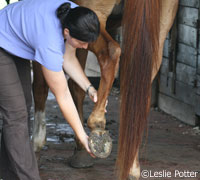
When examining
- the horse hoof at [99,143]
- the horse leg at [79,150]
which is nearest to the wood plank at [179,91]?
the horse leg at [79,150]

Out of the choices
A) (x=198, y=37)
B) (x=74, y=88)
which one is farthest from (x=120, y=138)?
(x=198, y=37)

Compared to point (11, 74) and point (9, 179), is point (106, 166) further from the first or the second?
point (11, 74)

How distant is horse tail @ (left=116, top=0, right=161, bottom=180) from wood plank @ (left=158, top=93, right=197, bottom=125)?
2.14m

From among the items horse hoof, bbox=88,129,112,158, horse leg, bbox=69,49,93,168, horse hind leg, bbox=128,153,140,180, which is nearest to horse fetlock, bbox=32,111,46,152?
horse leg, bbox=69,49,93,168

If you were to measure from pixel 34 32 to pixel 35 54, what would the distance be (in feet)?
0.40

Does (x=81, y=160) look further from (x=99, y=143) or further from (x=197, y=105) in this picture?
(x=197, y=105)

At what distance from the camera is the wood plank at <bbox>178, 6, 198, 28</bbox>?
16.6ft

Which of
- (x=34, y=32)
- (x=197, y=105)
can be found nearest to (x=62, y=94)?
(x=34, y=32)

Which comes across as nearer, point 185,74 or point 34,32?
point 34,32

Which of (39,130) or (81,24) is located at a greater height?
(81,24)

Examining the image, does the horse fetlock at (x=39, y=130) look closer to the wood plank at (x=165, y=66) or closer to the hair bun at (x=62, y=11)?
the hair bun at (x=62, y=11)

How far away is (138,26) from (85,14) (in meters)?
0.70

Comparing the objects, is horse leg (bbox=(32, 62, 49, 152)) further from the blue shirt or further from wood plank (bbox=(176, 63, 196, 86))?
wood plank (bbox=(176, 63, 196, 86))

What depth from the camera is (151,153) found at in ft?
13.8
